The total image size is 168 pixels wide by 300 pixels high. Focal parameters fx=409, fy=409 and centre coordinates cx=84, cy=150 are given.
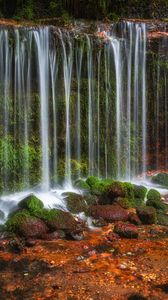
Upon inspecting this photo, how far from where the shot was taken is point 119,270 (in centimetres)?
679

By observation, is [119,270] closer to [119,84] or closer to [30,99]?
[30,99]

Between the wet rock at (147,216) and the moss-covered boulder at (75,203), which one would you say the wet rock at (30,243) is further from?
the wet rock at (147,216)

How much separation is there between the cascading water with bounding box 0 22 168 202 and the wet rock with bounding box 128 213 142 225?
3417 mm

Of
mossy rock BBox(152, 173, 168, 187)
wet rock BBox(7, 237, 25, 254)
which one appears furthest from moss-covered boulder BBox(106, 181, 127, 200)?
wet rock BBox(7, 237, 25, 254)

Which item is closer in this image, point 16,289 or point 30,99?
point 16,289

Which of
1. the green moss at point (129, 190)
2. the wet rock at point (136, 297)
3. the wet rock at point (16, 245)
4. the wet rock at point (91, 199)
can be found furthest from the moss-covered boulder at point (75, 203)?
the wet rock at point (136, 297)

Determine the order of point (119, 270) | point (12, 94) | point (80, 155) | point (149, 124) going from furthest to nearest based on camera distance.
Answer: point (149, 124) < point (80, 155) < point (12, 94) < point (119, 270)

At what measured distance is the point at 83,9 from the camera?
15.1 m

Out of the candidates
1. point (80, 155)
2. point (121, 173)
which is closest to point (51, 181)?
point (80, 155)

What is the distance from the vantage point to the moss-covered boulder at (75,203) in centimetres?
967

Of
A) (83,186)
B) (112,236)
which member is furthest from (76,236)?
(83,186)

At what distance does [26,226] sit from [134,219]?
2478 millimetres

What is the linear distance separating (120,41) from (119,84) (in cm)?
140

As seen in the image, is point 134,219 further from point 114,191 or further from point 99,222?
point 114,191
